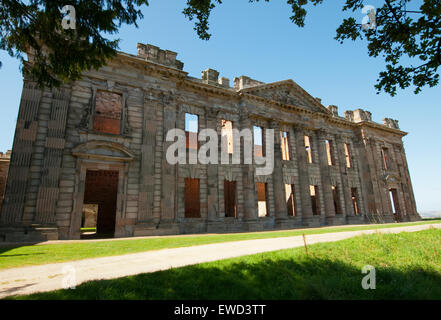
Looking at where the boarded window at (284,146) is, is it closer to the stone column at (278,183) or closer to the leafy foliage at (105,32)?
the stone column at (278,183)

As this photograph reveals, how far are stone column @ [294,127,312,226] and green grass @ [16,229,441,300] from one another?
13.3 meters

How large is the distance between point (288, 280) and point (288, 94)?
19.9 m

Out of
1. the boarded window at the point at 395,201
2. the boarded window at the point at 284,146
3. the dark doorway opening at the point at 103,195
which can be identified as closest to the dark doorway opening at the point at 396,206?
the boarded window at the point at 395,201

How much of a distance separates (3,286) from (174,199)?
10734 millimetres

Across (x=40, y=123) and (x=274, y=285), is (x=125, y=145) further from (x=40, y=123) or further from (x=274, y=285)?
(x=274, y=285)

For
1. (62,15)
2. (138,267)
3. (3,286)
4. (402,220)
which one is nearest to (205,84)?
(62,15)

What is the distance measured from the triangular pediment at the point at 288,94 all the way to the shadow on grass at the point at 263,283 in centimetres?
1577

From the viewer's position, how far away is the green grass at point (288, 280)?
141 inches

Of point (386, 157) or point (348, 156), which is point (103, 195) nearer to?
point (348, 156)

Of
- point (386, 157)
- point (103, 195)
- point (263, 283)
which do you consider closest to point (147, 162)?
point (103, 195)

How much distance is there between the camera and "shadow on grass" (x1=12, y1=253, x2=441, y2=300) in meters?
3.54

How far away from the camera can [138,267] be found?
207 inches

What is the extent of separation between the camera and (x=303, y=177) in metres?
20.7

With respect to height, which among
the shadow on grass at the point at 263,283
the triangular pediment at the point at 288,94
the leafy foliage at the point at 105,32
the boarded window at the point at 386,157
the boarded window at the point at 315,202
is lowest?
the shadow on grass at the point at 263,283
